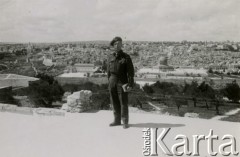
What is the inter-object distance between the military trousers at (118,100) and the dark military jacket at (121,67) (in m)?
0.09

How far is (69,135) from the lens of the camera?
6453 millimetres

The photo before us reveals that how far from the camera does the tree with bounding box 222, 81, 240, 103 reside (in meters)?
7.41

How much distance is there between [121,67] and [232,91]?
7.75ft

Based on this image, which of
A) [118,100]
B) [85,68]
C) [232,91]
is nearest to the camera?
[118,100]

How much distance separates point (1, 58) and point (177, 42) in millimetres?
3866

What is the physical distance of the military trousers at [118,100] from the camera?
635cm

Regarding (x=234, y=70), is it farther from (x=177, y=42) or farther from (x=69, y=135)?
(x=69, y=135)

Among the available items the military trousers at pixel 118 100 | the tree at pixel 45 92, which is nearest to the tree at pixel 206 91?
the military trousers at pixel 118 100

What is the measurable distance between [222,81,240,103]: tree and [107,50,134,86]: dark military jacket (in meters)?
2.09

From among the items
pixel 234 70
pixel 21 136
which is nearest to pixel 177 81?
pixel 234 70

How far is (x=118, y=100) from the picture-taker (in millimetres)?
6559

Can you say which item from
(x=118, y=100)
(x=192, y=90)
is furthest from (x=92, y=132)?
(x=192, y=90)

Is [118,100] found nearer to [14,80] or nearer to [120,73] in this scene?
[120,73]

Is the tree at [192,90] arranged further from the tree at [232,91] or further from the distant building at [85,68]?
the distant building at [85,68]
